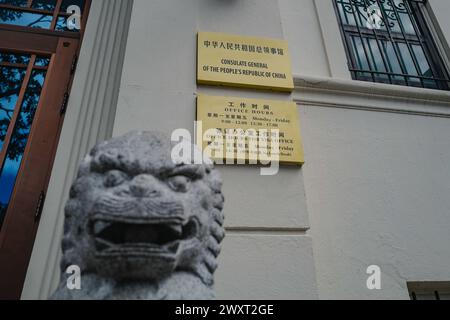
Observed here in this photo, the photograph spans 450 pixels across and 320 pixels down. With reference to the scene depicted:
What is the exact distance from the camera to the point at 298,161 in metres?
2.25

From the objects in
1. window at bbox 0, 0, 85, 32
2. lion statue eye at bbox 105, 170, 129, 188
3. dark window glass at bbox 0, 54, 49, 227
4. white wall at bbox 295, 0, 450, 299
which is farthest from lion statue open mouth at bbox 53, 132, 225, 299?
window at bbox 0, 0, 85, 32

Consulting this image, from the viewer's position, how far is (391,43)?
3.66 metres

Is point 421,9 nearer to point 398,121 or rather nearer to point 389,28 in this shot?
point 389,28

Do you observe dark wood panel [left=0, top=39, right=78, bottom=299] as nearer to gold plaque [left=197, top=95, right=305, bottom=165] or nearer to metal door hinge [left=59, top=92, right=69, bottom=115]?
metal door hinge [left=59, top=92, right=69, bottom=115]

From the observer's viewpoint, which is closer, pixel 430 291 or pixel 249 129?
pixel 249 129

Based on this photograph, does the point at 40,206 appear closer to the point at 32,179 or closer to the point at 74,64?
the point at 32,179

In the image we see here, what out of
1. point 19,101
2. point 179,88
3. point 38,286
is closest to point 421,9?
point 179,88

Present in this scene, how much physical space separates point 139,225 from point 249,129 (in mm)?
1399

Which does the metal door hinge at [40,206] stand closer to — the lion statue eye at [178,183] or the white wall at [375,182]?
the lion statue eye at [178,183]

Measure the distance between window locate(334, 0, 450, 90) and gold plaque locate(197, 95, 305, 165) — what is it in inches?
55.7

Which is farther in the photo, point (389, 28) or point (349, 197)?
point (389, 28)

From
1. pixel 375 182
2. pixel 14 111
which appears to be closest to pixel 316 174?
pixel 375 182

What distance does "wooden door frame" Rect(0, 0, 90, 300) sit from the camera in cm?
208

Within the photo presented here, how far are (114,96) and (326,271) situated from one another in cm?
201
